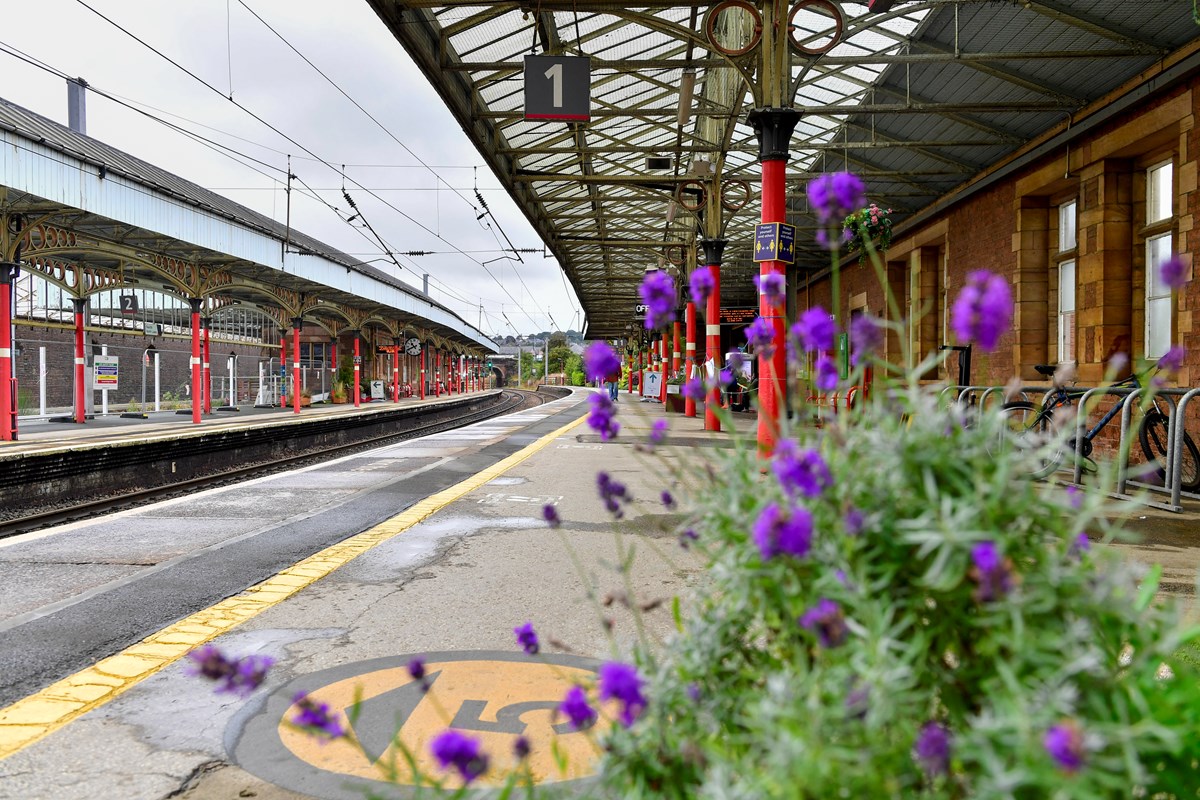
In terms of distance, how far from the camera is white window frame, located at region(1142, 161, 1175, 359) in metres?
10.0

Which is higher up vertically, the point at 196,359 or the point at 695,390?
the point at 196,359

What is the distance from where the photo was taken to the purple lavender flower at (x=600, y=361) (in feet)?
4.52

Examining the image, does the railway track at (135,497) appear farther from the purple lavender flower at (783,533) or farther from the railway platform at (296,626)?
the purple lavender flower at (783,533)

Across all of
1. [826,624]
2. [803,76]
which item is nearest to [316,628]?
[826,624]

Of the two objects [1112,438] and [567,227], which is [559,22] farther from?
[567,227]

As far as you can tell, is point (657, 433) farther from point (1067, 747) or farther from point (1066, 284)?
point (1066, 284)

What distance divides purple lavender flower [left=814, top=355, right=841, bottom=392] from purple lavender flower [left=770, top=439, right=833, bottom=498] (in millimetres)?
204

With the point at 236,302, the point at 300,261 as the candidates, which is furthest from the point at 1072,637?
the point at 236,302

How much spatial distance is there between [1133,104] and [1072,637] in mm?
11753

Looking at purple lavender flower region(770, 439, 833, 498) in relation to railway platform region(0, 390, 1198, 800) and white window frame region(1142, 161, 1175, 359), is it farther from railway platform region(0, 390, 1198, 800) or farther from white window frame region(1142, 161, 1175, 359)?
white window frame region(1142, 161, 1175, 359)

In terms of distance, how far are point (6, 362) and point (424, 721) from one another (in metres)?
17.7

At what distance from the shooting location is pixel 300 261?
27562 millimetres

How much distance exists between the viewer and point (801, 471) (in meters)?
1.08

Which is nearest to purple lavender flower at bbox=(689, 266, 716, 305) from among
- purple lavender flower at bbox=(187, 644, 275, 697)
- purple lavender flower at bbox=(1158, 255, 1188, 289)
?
purple lavender flower at bbox=(1158, 255, 1188, 289)
